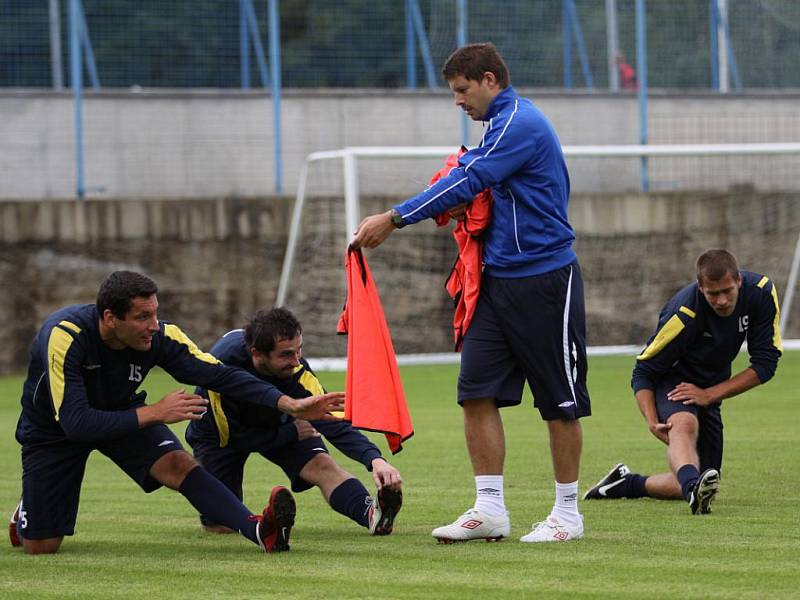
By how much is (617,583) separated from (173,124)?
52.6 ft

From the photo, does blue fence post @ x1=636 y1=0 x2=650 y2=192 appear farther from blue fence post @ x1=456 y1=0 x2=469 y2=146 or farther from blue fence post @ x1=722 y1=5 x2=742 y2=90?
blue fence post @ x1=456 y1=0 x2=469 y2=146

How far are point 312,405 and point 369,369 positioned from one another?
31 centimetres

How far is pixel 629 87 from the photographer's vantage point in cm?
2192

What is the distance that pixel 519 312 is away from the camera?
635cm

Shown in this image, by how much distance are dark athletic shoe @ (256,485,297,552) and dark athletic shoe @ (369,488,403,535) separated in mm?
527

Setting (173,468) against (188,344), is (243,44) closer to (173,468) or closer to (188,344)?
(188,344)

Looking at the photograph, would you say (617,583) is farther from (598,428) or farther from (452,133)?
(452,133)

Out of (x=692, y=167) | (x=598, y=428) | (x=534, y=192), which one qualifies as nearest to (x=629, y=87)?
(x=692, y=167)

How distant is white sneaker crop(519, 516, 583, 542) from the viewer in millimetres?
6332

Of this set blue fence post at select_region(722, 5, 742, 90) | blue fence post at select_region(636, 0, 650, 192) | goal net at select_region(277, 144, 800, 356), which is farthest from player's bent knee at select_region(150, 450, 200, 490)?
blue fence post at select_region(722, 5, 742, 90)

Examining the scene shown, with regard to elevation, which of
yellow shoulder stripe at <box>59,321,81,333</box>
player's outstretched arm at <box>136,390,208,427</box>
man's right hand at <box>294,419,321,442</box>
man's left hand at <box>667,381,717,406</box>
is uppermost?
yellow shoulder stripe at <box>59,321,81,333</box>

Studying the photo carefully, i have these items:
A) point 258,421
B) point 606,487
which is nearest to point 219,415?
point 258,421

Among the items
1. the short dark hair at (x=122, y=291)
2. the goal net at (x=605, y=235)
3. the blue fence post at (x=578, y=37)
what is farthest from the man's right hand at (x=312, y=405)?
the blue fence post at (x=578, y=37)

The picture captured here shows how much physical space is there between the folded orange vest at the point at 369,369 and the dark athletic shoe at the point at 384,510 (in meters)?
0.20
